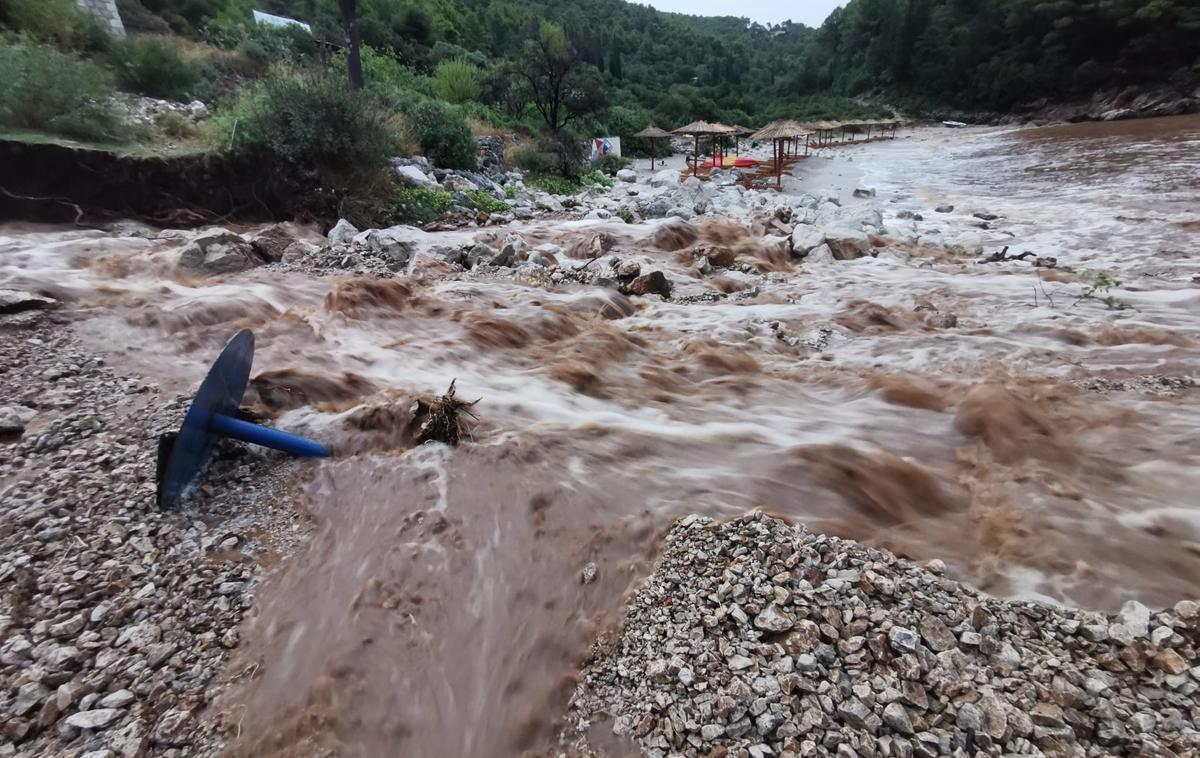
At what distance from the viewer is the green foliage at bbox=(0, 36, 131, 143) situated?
26.1 feet

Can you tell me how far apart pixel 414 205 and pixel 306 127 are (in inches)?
75.4

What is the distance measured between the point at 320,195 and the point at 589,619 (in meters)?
9.28

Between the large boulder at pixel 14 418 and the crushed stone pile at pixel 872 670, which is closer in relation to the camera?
the crushed stone pile at pixel 872 670

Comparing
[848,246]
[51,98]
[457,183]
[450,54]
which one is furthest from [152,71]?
[450,54]

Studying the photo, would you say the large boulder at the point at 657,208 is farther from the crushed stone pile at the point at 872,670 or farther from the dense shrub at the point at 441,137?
the crushed stone pile at the point at 872,670

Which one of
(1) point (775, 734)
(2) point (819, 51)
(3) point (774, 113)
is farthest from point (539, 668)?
(2) point (819, 51)

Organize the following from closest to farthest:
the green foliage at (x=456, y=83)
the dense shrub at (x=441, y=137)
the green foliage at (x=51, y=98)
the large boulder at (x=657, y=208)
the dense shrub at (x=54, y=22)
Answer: the green foliage at (x=51, y=98) < the large boulder at (x=657, y=208) < the dense shrub at (x=54, y=22) < the dense shrub at (x=441, y=137) < the green foliage at (x=456, y=83)

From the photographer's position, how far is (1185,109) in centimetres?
3466

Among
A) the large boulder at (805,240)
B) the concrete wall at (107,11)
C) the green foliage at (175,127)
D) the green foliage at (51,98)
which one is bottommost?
the large boulder at (805,240)

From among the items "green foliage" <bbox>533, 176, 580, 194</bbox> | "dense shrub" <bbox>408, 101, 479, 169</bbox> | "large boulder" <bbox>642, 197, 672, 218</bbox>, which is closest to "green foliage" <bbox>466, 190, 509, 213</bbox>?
Result: "dense shrub" <bbox>408, 101, 479, 169</bbox>

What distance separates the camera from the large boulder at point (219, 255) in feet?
21.5

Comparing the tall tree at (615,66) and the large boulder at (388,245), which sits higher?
the tall tree at (615,66)

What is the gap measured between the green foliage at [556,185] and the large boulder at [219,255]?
9.82 metres

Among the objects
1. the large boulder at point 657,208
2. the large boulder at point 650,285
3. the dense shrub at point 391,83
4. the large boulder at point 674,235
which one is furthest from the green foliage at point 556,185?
the large boulder at point 650,285
